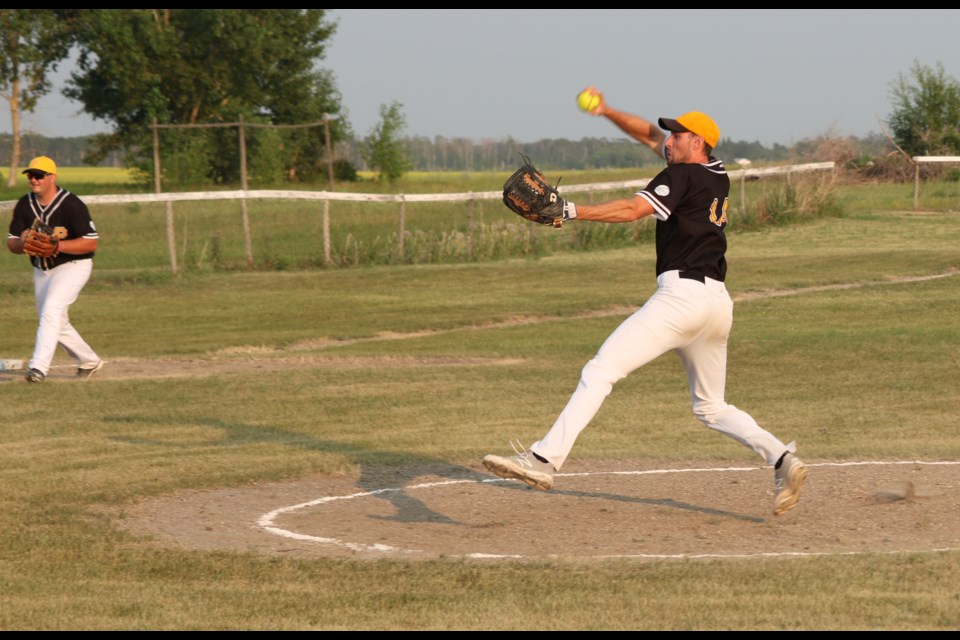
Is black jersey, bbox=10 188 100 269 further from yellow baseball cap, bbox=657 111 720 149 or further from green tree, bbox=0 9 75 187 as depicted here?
green tree, bbox=0 9 75 187

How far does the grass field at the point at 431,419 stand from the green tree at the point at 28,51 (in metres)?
37.0

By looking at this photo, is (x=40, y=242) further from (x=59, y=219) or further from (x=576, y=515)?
(x=576, y=515)

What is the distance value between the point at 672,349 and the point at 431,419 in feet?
17.3

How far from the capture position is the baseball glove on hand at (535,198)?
770 cm

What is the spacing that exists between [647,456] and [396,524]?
3.10 metres

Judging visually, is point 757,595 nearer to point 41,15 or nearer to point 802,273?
point 802,273

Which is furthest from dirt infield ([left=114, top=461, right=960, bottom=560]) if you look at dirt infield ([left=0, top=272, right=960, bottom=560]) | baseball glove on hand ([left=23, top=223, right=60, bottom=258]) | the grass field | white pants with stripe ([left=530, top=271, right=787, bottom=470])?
baseball glove on hand ([left=23, top=223, right=60, bottom=258])

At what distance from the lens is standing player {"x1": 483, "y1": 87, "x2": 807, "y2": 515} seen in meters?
7.61

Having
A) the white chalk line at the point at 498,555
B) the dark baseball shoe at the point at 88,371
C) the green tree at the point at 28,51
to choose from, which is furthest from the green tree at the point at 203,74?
the white chalk line at the point at 498,555

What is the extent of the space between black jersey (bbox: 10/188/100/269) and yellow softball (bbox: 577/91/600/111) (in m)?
7.37

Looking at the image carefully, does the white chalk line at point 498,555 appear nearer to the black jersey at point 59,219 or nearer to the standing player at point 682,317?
the standing player at point 682,317

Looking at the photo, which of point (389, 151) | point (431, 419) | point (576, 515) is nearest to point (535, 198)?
point (576, 515)
